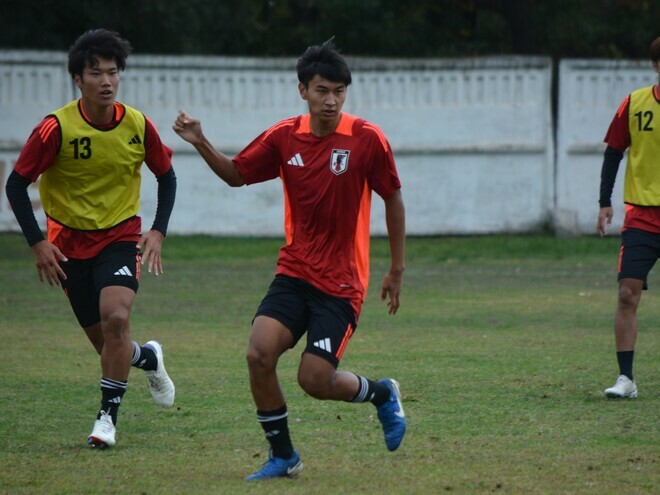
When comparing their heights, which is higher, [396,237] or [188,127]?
[188,127]

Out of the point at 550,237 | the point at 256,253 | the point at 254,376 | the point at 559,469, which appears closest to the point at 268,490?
the point at 254,376

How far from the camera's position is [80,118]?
24.4 ft

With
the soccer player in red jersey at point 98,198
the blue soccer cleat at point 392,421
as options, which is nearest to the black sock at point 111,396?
the soccer player in red jersey at point 98,198

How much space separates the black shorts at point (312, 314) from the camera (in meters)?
6.33

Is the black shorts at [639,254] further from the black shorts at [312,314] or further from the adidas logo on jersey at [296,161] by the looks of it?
the adidas logo on jersey at [296,161]

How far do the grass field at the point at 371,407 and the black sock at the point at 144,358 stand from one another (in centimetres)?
34

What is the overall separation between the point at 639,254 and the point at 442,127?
40.2 feet

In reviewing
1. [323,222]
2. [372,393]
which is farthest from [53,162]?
[372,393]

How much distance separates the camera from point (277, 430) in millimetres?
6242

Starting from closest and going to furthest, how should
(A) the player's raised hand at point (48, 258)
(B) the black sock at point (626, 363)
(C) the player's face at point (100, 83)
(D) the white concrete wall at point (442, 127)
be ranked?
(A) the player's raised hand at point (48, 258), (C) the player's face at point (100, 83), (B) the black sock at point (626, 363), (D) the white concrete wall at point (442, 127)

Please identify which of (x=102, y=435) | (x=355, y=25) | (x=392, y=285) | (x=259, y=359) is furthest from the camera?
(x=355, y=25)

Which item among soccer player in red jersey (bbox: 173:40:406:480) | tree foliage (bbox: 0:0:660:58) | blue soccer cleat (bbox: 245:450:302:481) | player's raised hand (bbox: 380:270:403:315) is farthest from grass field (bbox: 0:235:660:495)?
tree foliage (bbox: 0:0:660:58)

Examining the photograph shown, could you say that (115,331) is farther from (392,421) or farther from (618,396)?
(618,396)

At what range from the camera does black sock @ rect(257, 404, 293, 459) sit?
6242mm
